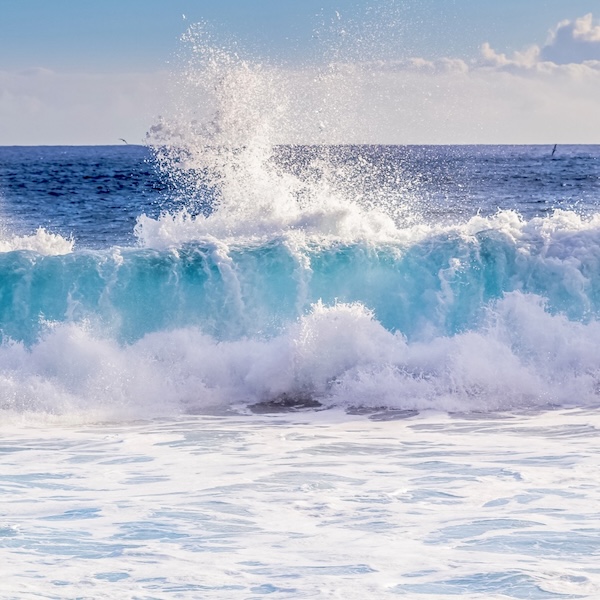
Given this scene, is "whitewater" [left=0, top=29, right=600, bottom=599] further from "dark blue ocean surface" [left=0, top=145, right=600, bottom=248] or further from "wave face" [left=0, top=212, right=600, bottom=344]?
"dark blue ocean surface" [left=0, top=145, right=600, bottom=248]

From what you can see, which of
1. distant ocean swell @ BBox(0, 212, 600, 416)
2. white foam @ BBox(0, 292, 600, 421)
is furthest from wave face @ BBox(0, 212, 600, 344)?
white foam @ BBox(0, 292, 600, 421)

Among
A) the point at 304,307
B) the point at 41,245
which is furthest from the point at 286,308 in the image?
the point at 41,245

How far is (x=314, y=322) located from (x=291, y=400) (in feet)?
3.89

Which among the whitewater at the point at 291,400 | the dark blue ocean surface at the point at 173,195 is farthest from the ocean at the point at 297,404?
the dark blue ocean surface at the point at 173,195

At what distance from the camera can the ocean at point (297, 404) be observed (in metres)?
6.05

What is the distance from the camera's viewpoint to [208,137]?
18.3 m

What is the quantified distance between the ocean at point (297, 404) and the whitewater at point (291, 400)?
3 centimetres

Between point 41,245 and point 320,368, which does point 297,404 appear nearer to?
point 320,368

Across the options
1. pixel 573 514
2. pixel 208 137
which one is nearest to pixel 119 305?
pixel 208 137

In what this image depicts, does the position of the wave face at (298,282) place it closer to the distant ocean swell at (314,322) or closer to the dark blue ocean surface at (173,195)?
the distant ocean swell at (314,322)

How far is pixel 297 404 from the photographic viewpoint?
11430 millimetres

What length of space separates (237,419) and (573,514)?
15.0 ft

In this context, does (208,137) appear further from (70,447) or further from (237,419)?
(70,447)

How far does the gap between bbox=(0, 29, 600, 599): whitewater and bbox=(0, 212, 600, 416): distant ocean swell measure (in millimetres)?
34
